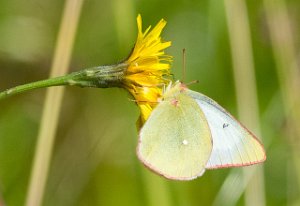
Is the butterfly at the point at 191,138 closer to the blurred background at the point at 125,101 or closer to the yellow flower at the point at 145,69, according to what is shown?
the yellow flower at the point at 145,69

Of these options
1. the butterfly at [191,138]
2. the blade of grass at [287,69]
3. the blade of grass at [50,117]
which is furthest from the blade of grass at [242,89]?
the butterfly at [191,138]

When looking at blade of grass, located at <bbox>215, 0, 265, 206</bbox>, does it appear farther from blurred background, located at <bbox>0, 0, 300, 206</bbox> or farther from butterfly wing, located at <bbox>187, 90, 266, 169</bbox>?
butterfly wing, located at <bbox>187, 90, 266, 169</bbox>

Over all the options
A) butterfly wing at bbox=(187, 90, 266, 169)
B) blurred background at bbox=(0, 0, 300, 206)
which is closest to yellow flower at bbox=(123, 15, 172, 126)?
butterfly wing at bbox=(187, 90, 266, 169)

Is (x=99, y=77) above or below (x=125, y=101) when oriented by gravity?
above

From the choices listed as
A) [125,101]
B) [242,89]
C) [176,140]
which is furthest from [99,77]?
[125,101]

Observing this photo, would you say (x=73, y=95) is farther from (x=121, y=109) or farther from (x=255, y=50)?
(x=255, y=50)

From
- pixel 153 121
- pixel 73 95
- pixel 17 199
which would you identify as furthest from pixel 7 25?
pixel 153 121

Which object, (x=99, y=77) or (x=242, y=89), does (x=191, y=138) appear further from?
(x=242, y=89)
